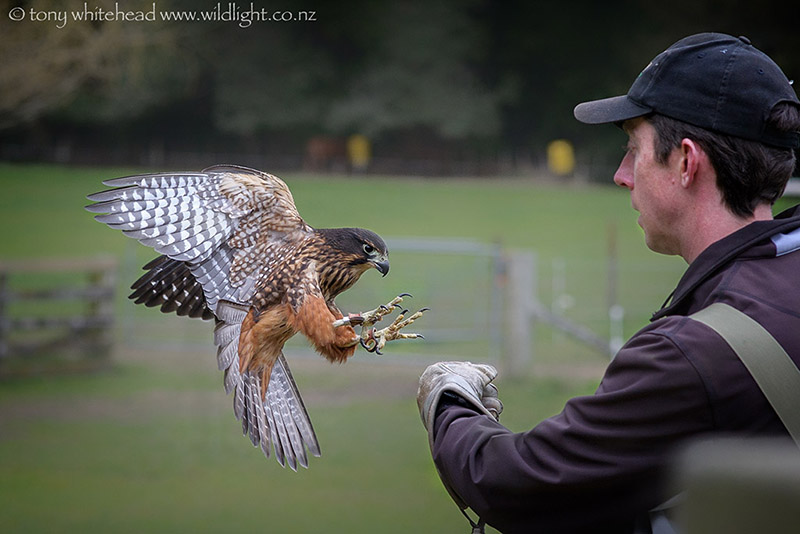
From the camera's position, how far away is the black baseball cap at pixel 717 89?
1285 millimetres

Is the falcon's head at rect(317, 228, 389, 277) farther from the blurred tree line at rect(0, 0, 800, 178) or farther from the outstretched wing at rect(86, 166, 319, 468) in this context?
the blurred tree line at rect(0, 0, 800, 178)

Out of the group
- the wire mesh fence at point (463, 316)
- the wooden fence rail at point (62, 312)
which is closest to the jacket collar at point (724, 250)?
the wire mesh fence at point (463, 316)

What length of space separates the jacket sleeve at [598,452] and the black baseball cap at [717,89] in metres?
0.38

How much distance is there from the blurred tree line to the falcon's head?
20.1ft

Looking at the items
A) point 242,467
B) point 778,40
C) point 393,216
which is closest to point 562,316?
point 393,216

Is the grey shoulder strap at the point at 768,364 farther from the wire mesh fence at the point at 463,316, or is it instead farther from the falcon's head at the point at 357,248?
the wire mesh fence at the point at 463,316

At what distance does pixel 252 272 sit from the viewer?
1864 millimetres

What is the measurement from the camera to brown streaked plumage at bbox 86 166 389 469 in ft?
5.89

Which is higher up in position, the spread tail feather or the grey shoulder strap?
the grey shoulder strap

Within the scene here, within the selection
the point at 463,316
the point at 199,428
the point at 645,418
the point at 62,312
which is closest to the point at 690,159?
the point at 645,418

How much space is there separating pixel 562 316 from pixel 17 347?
221 inches

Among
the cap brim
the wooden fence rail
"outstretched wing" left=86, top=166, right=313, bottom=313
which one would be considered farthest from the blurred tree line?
the cap brim

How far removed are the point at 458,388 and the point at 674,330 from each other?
40cm

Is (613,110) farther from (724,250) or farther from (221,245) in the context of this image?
(221,245)
